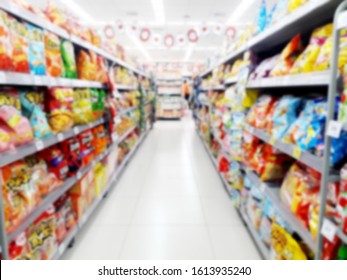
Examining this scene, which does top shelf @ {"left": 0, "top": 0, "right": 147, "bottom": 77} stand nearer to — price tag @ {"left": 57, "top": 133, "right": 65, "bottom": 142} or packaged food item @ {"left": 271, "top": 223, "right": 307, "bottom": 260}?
price tag @ {"left": 57, "top": 133, "right": 65, "bottom": 142}

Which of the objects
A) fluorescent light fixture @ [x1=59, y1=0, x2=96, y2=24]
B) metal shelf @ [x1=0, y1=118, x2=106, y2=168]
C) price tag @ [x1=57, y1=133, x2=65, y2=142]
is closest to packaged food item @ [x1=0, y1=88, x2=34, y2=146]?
metal shelf @ [x1=0, y1=118, x2=106, y2=168]

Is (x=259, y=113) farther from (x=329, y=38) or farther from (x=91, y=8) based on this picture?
(x=91, y=8)

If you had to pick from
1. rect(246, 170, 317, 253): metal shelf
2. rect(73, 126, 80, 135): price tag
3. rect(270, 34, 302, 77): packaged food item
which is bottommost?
rect(246, 170, 317, 253): metal shelf

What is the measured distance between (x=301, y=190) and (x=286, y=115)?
1.50 feet

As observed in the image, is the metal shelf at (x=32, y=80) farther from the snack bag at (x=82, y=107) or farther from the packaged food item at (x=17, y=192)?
the packaged food item at (x=17, y=192)

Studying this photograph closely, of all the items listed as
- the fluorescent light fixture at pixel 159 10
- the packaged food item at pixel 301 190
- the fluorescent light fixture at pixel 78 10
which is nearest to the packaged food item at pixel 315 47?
the packaged food item at pixel 301 190

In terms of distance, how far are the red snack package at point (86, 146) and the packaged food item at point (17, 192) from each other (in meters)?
0.80

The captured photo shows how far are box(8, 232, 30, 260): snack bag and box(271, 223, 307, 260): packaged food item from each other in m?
1.39

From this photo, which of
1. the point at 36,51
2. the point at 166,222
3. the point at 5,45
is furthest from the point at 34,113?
the point at 166,222

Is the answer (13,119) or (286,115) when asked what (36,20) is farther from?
(286,115)

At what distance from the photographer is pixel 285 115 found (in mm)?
1693

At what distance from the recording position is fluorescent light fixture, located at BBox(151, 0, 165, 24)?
7905 millimetres

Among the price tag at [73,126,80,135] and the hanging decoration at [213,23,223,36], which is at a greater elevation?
the hanging decoration at [213,23,223,36]

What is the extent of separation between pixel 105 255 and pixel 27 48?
1464mm
